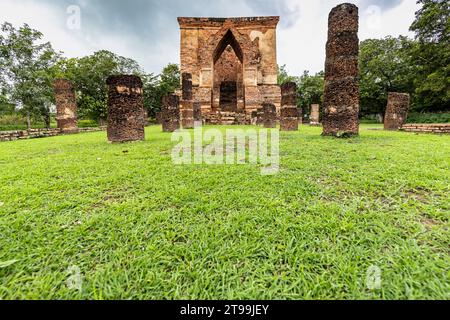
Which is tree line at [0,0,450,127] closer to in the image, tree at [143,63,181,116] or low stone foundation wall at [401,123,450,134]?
tree at [143,63,181,116]

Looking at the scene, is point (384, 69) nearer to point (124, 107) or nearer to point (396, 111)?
point (396, 111)

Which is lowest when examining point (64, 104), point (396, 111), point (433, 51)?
point (396, 111)

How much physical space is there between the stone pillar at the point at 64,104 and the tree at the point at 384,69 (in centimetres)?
2786

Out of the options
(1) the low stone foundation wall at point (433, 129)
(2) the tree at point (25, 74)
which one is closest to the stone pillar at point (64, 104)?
(2) the tree at point (25, 74)

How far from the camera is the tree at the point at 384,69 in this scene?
22.5 meters

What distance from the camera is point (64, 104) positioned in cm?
1265

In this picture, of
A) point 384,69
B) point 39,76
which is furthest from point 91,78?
point 384,69

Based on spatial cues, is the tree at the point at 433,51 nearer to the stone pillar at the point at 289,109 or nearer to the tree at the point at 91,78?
the stone pillar at the point at 289,109

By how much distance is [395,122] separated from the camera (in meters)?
10.7

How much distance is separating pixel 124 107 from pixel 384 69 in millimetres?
28414

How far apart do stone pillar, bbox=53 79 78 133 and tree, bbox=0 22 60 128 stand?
6115mm

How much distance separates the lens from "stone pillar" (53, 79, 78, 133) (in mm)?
12500

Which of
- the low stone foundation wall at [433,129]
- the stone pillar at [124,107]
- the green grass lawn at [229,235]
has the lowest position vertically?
the green grass lawn at [229,235]
